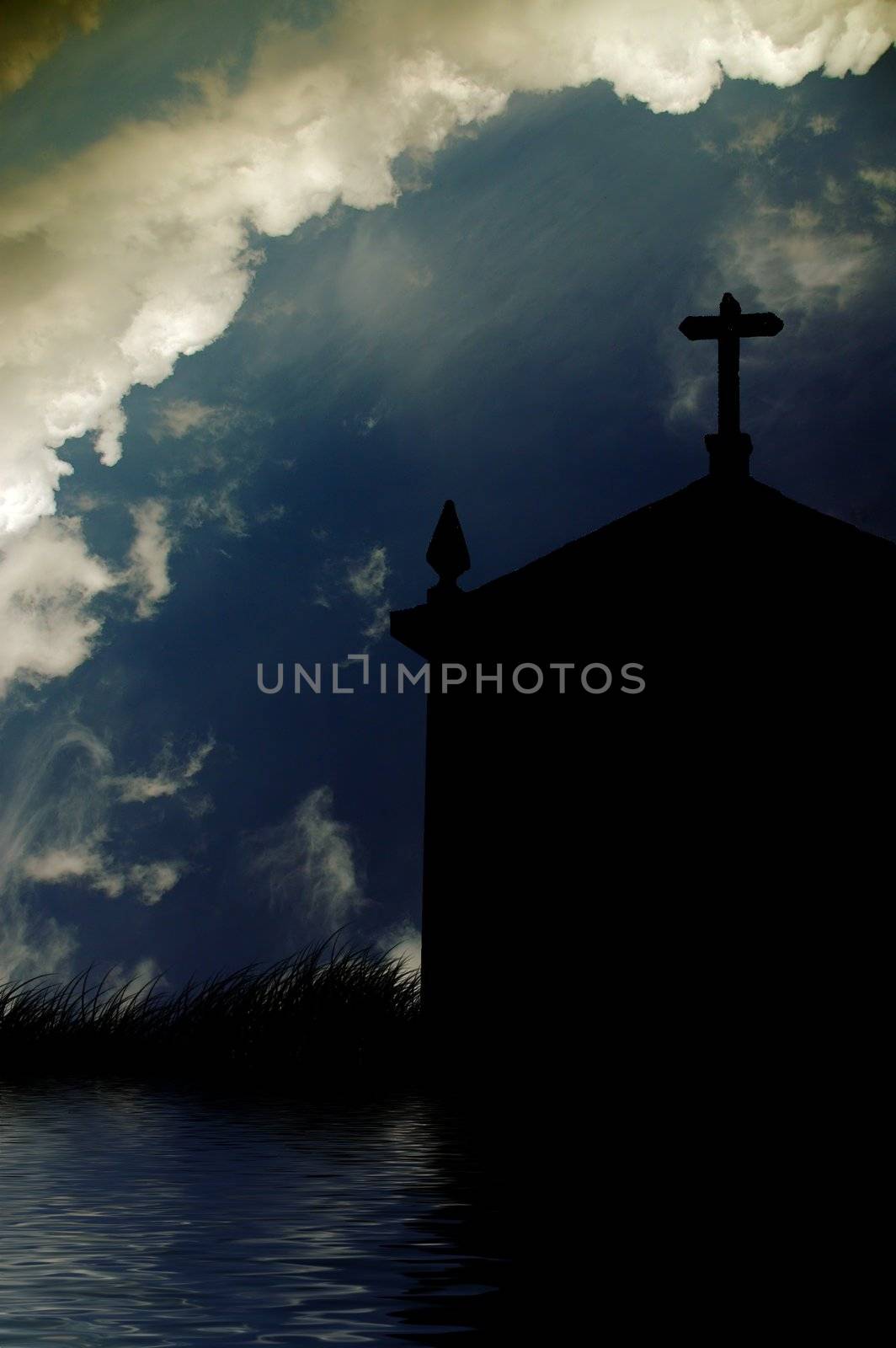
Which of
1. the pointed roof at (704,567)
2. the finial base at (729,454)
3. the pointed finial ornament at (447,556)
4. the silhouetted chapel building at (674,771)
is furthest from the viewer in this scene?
the pointed finial ornament at (447,556)

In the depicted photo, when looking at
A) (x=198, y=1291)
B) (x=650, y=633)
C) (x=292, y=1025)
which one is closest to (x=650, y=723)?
(x=650, y=633)

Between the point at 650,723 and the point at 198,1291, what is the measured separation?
11877mm

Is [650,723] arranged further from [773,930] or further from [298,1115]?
[298,1115]

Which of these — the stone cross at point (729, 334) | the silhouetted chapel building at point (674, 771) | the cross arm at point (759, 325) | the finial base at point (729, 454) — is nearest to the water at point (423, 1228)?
the silhouetted chapel building at point (674, 771)

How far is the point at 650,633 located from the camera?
1770cm

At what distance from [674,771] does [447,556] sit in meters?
4.18

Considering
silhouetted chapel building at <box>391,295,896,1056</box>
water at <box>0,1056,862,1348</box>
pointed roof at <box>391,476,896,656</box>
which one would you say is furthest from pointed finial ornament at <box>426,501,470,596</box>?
water at <box>0,1056,862,1348</box>

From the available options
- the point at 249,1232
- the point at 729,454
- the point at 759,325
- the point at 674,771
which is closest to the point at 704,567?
the point at 729,454

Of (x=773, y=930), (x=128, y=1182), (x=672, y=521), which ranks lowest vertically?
(x=128, y=1182)

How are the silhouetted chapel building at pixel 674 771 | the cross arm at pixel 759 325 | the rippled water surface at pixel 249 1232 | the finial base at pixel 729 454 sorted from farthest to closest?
the cross arm at pixel 759 325, the finial base at pixel 729 454, the silhouetted chapel building at pixel 674 771, the rippled water surface at pixel 249 1232

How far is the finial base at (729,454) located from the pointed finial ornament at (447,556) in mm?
3297

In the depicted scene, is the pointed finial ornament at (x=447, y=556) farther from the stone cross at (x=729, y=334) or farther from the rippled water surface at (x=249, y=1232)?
the rippled water surface at (x=249, y=1232)

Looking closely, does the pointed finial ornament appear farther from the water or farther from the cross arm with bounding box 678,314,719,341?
the water

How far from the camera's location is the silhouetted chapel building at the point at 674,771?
16.6 metres
